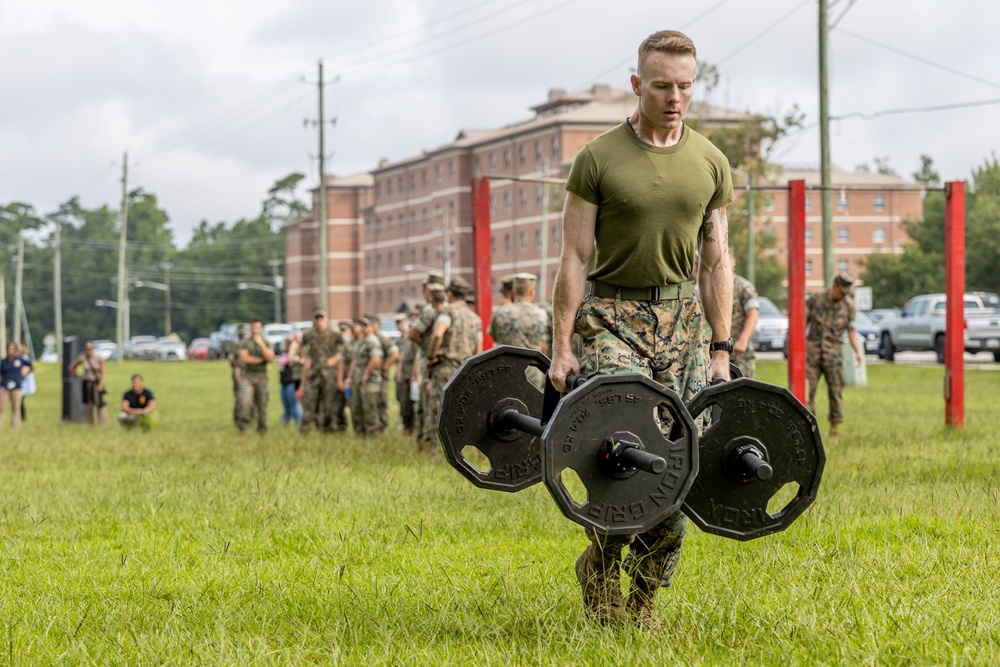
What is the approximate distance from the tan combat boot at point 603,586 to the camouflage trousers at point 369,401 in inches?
595

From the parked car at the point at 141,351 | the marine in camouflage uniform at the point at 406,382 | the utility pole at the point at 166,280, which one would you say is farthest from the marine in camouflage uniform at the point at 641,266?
the utility pole at the point at 166,280

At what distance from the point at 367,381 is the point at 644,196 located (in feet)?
50.8

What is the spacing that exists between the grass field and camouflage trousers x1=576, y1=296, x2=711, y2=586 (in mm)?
283

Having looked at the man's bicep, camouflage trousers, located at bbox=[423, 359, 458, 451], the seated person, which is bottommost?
the seated person

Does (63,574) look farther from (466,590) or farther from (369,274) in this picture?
(369,274)

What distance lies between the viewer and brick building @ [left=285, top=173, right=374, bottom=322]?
134 metres

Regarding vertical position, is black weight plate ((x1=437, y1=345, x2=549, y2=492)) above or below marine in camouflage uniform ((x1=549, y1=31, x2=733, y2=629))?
below

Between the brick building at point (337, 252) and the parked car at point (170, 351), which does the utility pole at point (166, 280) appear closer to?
the brick building at point (337, 252)

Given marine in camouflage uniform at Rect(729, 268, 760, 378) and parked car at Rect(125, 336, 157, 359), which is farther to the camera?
parked car at Rect(125, 336, 157, 359)

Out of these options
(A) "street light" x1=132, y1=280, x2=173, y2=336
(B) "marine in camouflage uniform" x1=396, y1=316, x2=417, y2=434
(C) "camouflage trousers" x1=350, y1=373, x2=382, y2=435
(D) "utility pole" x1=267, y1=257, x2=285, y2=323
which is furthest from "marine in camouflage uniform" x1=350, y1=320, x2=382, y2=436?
(A) "street light" x1=132, y1=280, x2=173, y2=336

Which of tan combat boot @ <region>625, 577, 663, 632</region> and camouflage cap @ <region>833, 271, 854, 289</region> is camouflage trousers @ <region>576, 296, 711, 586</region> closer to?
tan combat boot @ <region>625, 577, 663, 632</region>

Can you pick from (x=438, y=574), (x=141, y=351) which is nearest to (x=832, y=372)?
(x=438, y=574)

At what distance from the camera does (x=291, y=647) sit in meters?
5.61

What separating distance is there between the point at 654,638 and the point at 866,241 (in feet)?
383
